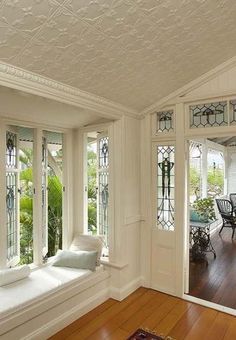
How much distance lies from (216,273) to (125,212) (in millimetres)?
1932

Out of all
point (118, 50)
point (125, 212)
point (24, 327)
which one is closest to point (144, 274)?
point (125, 212)

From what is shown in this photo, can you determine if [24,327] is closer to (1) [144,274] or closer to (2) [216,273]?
(1) [144,274]

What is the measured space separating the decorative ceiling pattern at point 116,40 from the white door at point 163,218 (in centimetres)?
94

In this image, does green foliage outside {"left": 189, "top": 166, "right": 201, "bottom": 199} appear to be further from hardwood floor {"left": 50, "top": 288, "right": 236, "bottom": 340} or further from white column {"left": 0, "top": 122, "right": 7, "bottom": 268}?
white column {"left": 0, "top": 122, "right": 7, "bottom": 268}

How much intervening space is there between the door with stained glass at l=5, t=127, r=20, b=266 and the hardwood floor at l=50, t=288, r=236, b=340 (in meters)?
1.07

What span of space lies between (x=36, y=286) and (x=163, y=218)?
1721 mm

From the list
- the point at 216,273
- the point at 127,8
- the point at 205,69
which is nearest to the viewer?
the point at 127,8

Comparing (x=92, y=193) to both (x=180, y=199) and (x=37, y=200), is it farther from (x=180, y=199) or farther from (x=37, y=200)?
(x=180, y=199)

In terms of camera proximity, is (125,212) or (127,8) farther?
(125,212)

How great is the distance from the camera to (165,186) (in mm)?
3436

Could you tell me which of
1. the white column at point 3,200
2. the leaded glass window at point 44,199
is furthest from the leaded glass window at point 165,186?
the white column at point 3,200

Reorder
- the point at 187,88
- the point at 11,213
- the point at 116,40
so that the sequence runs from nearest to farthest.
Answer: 1. the point at 116,40
2. the point at 11,213
3. the point at 187,88

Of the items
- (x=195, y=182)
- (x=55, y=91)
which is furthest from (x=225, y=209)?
(x=55, y=91)

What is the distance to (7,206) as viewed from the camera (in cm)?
301
